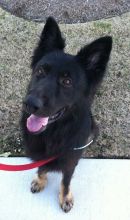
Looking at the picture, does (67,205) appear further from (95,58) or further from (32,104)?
(95,58)

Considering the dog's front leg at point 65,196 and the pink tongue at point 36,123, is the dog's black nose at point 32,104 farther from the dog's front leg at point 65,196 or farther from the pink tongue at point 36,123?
the dog's front leg at point 65,196

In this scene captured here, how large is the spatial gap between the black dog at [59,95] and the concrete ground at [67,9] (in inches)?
103

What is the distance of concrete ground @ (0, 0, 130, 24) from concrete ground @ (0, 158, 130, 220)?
245 centimetres

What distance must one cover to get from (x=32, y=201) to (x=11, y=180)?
12.0 inches

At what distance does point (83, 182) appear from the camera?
154 inches

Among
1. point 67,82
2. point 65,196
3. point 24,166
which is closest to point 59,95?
point 67,82

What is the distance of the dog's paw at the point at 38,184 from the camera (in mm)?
3768

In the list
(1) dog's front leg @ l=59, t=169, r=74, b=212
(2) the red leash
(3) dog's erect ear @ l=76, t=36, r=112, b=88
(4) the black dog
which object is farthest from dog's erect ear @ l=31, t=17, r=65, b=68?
(1) dog's front leg @ l=59, t=169, r=74, b=212

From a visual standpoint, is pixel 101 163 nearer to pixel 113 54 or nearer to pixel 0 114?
pixel 0 114

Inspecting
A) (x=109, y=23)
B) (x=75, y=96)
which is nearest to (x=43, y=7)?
(x=109, y=23)

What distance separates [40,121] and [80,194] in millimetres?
1117

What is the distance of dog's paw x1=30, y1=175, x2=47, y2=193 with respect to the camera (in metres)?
3.77

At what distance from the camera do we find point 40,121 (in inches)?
120

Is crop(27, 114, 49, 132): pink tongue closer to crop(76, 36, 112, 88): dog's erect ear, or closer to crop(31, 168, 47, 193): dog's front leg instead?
crop(76, 36, 112, 88): dog's erect ear
